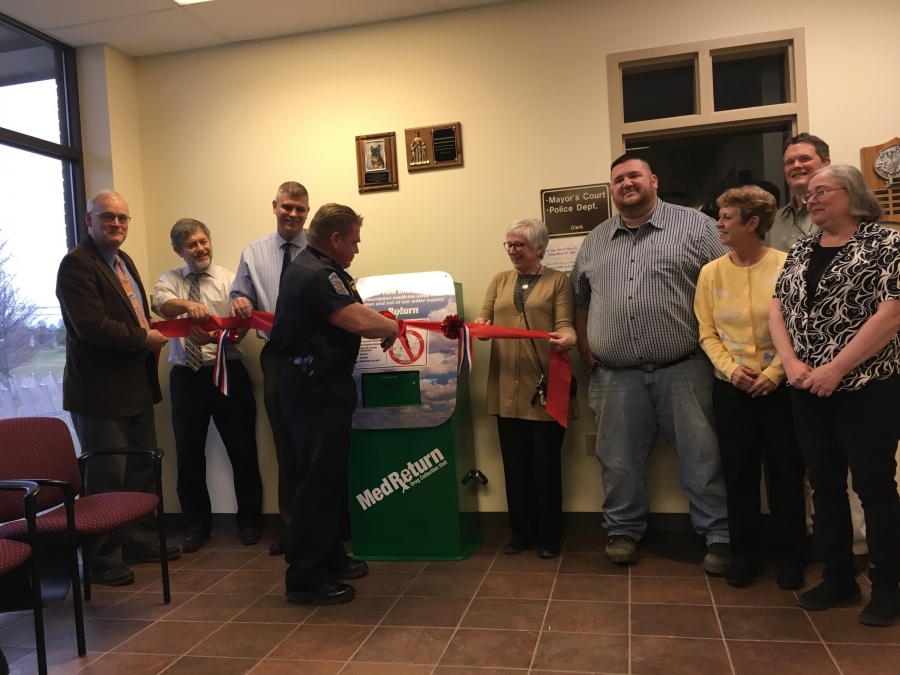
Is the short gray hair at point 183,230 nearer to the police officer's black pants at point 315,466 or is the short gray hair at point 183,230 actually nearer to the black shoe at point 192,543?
the police officer's black pants at point 315,466

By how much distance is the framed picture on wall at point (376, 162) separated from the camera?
3.89m

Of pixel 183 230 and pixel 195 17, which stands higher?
pixel 195 17

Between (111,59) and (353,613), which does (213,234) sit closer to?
(111,59)

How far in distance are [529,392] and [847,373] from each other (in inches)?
54.4

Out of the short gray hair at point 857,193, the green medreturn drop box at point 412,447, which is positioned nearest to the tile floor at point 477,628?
the green medreturn drop box at point 412,447

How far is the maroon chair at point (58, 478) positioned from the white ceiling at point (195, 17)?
2.23 m

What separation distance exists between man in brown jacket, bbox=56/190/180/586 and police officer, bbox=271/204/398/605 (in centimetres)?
93

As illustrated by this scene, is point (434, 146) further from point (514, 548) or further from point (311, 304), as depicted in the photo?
point (514, 548)

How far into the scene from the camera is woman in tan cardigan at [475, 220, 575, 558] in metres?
3.31

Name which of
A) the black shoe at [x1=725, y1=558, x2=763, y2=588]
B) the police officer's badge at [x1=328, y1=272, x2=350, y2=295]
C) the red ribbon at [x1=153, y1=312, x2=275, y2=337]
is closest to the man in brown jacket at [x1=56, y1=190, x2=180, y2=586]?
the red ribbon at [x1=153, y1=312, x2=275, y2=337]

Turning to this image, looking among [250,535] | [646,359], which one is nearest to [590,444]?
[646,359]

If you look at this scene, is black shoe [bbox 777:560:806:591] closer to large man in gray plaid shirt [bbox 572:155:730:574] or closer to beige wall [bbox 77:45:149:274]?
large man in gray plaid shirt [bbox 572:155:730:574]

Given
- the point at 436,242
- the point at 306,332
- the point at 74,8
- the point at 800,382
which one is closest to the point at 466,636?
the point at 306,332

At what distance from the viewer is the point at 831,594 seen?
253 centimetres
